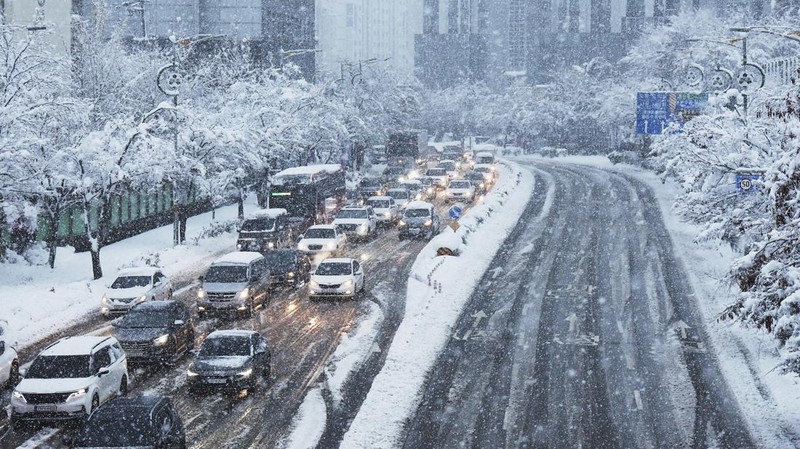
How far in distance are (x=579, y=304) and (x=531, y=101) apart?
101 m

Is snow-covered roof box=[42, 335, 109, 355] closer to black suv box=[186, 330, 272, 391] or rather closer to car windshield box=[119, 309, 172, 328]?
black suv box=[186, 330, 272, 391]

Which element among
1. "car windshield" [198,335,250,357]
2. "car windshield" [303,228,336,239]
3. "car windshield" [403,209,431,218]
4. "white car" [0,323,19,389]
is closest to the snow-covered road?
"car windshield" [198,335,250,357]

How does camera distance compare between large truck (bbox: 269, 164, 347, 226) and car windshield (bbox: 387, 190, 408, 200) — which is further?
car windshield (bbox: 387, 190, 408, 200)

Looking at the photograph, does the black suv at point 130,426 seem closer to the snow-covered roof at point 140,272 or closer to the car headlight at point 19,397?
the car headlight at point 19,397

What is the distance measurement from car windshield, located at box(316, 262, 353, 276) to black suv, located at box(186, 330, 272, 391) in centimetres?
1030

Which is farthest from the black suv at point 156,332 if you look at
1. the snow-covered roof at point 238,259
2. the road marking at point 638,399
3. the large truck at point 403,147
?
the large truck at point 403,147

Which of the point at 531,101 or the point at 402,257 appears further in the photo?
the point at 531,101

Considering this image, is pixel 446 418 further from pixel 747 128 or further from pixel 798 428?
pixel 747 128

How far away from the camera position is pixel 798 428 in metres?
19.4

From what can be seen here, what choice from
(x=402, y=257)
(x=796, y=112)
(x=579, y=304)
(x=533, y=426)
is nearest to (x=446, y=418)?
(x=533, y=426)

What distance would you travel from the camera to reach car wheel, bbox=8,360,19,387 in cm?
2175

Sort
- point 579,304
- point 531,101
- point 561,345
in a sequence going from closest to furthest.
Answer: point 561,345 → point 579,304 → point 531,101

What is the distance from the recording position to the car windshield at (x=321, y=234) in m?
41.7

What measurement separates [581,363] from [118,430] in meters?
13.0
